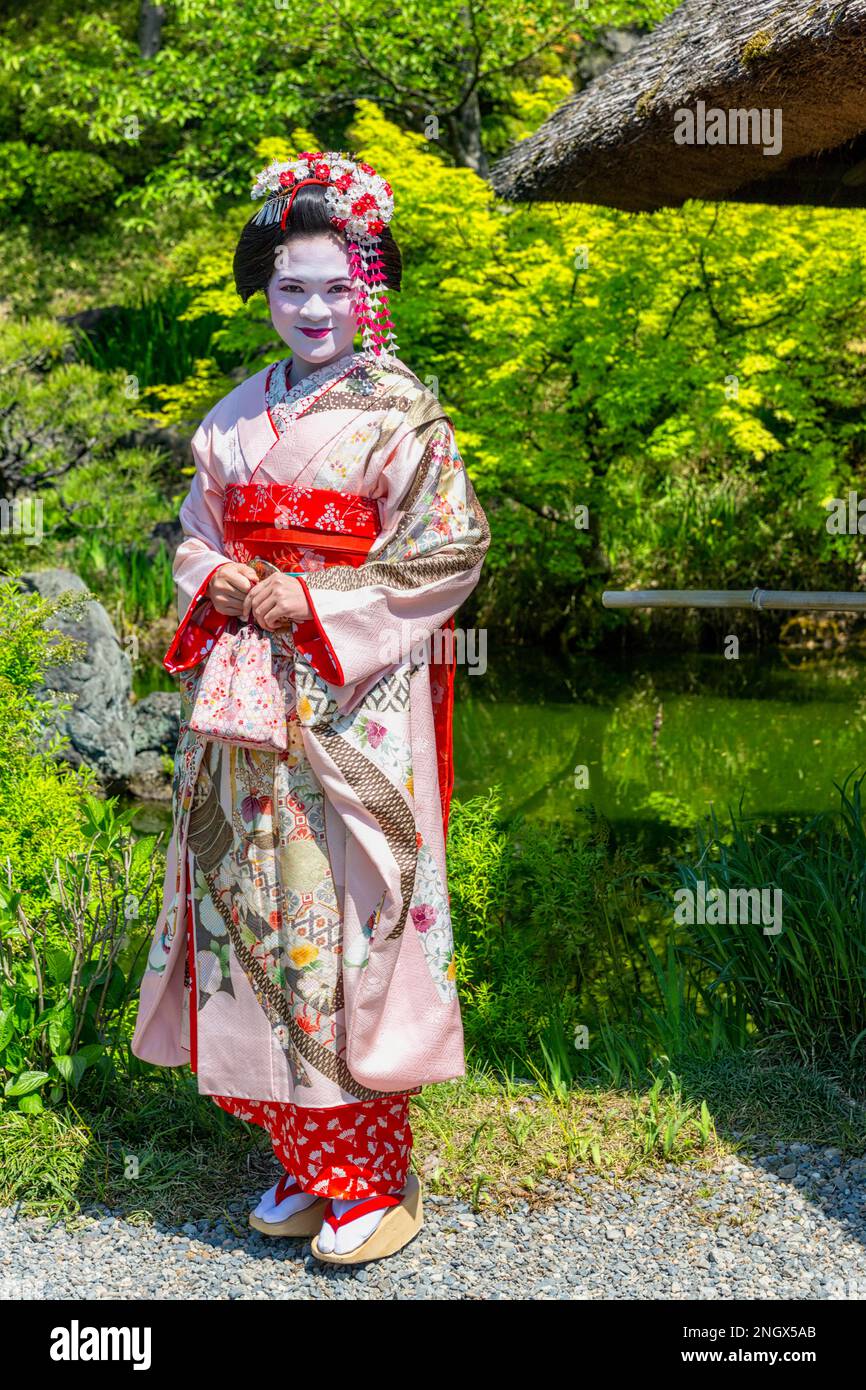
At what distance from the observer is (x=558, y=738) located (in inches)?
336

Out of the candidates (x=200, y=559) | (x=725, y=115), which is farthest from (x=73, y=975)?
(x=725, y=115)

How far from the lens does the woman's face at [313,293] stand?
2.70 meters

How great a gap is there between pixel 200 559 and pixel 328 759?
50 cm

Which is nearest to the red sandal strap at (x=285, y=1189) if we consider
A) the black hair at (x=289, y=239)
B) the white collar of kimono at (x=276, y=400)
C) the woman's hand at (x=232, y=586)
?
the woman's hand at (x=232, y=586)

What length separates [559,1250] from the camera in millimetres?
2697

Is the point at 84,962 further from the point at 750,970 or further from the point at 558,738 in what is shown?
the point at 558,738

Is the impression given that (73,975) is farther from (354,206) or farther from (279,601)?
(354,206)

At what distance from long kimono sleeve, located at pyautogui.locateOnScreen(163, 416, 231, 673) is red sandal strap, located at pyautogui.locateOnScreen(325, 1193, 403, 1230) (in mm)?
1099

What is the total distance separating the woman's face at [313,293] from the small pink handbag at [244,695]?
576 millimetres

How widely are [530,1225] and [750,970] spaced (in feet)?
3.80

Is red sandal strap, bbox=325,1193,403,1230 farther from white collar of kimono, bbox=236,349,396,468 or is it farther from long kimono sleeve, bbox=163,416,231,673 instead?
white collar of kimono, bbox=236,349,396,468

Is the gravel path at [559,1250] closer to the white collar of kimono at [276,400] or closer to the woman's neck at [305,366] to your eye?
the white collar of kimono at [276,400]

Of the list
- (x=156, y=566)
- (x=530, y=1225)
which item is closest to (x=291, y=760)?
(x=530, y=1225)

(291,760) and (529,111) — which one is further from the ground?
(529,111)
